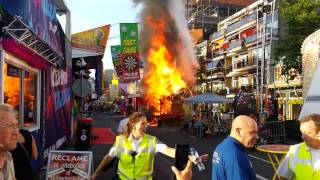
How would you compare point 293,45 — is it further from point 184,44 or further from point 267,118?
point 184,44

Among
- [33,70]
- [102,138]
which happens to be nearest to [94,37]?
[102,138]

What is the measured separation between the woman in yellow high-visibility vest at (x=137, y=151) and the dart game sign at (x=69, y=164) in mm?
2575

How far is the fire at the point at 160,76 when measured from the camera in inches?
1658

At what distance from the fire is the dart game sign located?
1335 inches

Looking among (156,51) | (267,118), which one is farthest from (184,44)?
(267,118)

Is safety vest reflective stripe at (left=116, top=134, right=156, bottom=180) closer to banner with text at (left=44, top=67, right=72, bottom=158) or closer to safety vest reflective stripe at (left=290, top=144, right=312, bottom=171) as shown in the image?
safety vest reflective stripe at (left=290, top=144, right=312, bottom=171)

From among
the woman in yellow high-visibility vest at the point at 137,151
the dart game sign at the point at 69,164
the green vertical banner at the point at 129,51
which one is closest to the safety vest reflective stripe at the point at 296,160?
the woman in yellow high-visibility vest at the point at 137,151

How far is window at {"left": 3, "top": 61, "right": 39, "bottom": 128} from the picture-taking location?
31.8ft

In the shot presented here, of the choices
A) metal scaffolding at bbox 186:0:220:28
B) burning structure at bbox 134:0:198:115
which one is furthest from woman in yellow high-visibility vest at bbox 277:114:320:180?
metal scaffolding at bbox 186:0:220:28

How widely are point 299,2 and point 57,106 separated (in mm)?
18050

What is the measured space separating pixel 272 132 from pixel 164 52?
22.3m

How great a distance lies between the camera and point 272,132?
21656 mm

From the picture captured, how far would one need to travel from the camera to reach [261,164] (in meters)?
14.6

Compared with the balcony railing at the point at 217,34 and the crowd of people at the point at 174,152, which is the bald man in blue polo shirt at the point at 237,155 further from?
the balcony railing at the point at 217,34
